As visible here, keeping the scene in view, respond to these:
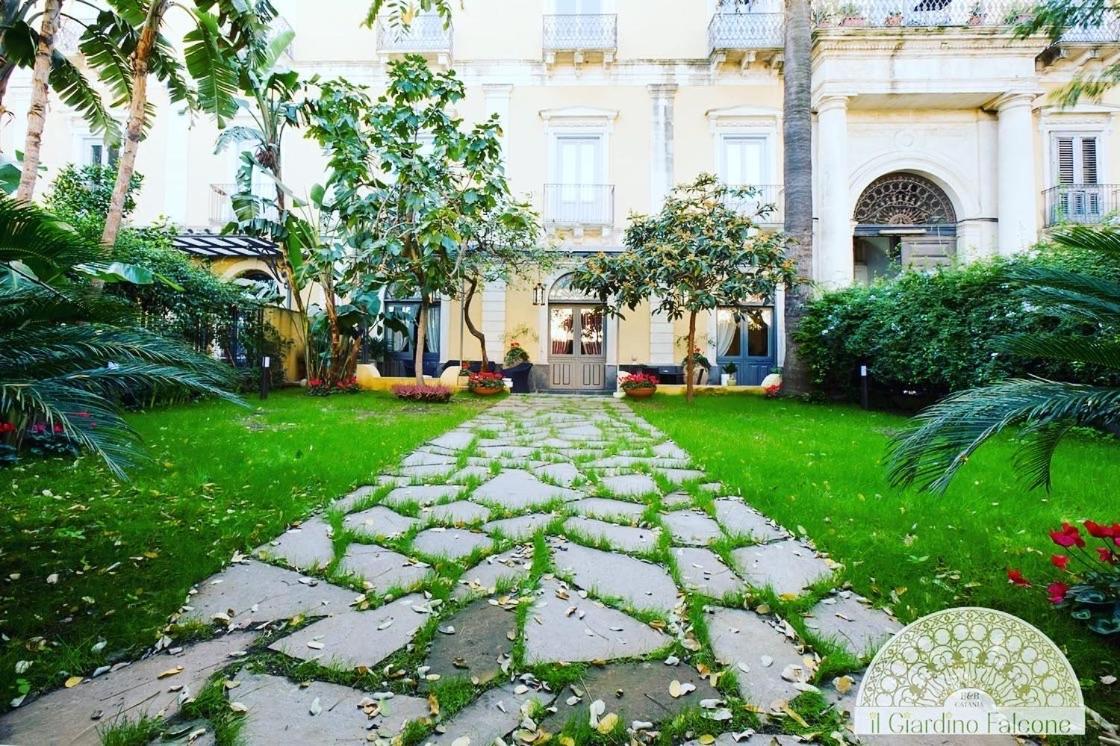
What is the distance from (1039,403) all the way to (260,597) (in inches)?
106

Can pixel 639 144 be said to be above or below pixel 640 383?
above

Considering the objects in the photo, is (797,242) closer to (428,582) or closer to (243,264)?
(428,582)

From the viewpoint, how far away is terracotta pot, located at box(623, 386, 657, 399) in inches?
434

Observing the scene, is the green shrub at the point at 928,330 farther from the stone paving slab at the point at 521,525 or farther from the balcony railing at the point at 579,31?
the balcony railing at the point at 579,31

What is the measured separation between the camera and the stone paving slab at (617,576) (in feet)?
6.50

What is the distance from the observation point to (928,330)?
727cm

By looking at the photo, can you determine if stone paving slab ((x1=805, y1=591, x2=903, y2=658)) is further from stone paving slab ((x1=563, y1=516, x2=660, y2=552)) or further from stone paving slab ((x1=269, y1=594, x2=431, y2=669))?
stone paving slab ((x1=269, y1=594, x2=431, y2=669))

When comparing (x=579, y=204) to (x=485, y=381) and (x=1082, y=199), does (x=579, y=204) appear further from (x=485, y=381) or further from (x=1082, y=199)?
(x=1082, y=199)

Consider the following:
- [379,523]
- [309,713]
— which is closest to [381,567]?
[379,523]

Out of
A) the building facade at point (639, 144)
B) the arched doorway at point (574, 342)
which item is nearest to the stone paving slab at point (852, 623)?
the building facade at point (639, 144)

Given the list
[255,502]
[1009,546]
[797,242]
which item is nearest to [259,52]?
[255,502]

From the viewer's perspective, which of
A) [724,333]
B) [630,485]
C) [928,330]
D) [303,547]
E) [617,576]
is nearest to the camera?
[617,576]

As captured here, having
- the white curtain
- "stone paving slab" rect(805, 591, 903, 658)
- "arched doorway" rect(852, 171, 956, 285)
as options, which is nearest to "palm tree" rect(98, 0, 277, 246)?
"stone paving slab" rect(805, 591, 903, 658)

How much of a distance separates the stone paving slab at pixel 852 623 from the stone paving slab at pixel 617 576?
515mm
